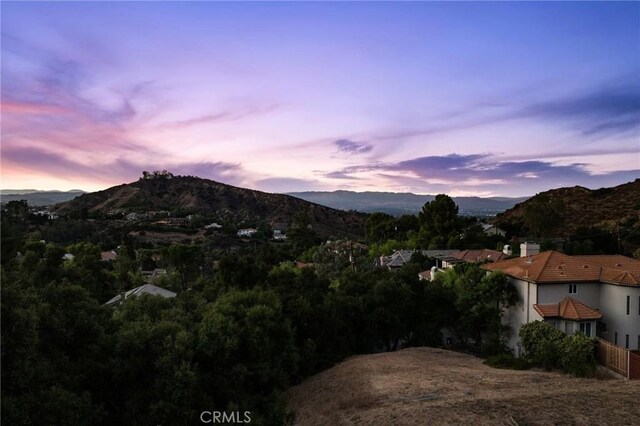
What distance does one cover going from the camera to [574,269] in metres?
24.9

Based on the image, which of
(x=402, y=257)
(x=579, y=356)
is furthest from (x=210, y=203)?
(x=579, y=356)

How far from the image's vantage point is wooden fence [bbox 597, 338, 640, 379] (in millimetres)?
18219

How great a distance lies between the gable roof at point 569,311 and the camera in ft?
73.7

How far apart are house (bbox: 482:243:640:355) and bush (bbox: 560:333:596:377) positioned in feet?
8.64

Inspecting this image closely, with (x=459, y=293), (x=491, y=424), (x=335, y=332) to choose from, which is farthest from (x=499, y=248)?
(x=491, y=424)

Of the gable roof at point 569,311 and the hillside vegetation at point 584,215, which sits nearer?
the gable roof at point 569,311

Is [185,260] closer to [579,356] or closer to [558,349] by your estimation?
[558,349]

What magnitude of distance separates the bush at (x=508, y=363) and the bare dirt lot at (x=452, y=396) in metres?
0.71

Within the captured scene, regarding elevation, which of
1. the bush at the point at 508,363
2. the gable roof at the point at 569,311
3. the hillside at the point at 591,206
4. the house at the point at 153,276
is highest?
the hillside at the point at 591,206

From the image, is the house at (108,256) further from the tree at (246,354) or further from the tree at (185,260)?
the tree at (246,354)

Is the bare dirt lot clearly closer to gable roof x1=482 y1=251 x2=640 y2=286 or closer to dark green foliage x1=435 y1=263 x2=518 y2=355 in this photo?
dark green foliage x1=435 y1=263 x2=518 y2=355

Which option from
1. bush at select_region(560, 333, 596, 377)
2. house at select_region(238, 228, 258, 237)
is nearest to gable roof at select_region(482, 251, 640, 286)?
bush at select_region(560, 333, 596, 377)

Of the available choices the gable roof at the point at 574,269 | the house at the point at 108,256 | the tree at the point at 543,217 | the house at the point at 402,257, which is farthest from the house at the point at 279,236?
the gable roof at the point at 574,269

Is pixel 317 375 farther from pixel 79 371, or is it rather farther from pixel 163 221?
pixel 163 221
